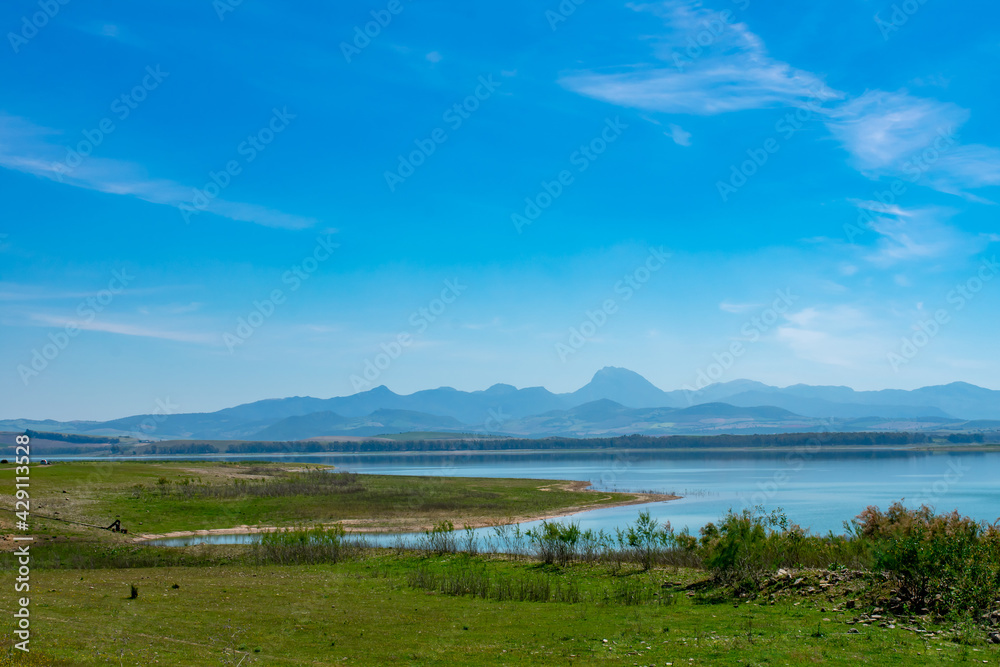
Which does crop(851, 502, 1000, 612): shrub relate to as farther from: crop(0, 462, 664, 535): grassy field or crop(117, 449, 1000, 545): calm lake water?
crop(0, 462, 664, 535): grassy field

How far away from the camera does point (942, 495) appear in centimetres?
7831

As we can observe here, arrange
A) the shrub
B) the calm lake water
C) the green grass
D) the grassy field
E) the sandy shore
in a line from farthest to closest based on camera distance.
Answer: the calm lake water, the grassy field, the sandy shore, the shrub, the green grass

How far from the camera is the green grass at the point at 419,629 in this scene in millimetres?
14984

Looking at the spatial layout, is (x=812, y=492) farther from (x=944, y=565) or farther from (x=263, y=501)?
(x=944, y=565)

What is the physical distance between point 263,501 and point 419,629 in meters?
54.9

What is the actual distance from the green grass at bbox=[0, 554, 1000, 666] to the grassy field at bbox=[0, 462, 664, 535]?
26.9 metres

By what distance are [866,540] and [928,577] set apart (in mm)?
7353

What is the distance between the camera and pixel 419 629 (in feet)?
61.8

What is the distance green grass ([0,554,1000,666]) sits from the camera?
1498 cm

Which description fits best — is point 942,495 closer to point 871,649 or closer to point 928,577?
point 928,577

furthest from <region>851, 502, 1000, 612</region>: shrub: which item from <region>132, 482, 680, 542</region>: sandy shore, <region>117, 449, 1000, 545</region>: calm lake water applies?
<region>132, 482, 680, 542</region>: sandy shore

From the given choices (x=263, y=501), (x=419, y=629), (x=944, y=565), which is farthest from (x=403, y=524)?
(x=944, y=565)

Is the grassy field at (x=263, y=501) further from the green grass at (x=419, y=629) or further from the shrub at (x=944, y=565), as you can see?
the shrub at (x=944, y=565)

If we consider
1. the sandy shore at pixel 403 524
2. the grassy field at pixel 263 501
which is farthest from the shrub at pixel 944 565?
the grassy field at pixel 263 501
